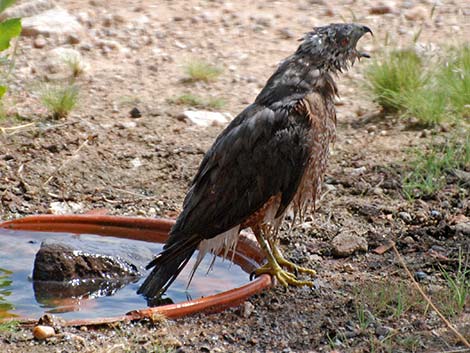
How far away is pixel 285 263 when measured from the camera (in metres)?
5.79

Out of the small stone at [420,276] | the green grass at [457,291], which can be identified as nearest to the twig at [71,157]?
the small stone at [420,276]

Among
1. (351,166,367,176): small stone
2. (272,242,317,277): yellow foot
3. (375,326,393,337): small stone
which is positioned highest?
(351,166,367,176): small stone

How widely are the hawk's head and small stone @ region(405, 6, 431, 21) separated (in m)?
3.82

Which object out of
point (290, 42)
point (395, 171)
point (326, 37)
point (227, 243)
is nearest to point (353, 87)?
point (290, 42)

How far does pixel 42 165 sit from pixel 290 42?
301 cm

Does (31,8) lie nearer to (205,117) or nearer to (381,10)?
(205,117)

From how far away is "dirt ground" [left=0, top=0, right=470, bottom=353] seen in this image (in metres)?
4.89

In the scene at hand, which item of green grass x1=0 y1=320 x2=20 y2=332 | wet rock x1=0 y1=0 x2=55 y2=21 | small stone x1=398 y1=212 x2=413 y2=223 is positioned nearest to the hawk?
green grass x1=0 y1=320 x2=20 y2=332

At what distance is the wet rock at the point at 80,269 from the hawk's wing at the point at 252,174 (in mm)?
553

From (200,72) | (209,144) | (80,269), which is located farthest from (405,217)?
(200,72)

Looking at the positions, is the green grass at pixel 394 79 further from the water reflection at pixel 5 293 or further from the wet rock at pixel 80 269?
the water reflection at pixel 5 293

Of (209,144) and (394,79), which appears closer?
Result: (209,144)

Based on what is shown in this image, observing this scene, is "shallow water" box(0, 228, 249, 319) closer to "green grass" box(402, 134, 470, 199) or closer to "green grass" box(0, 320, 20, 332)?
"green grass" box(0, 320, 20, 332)

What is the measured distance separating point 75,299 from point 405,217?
215 cm
